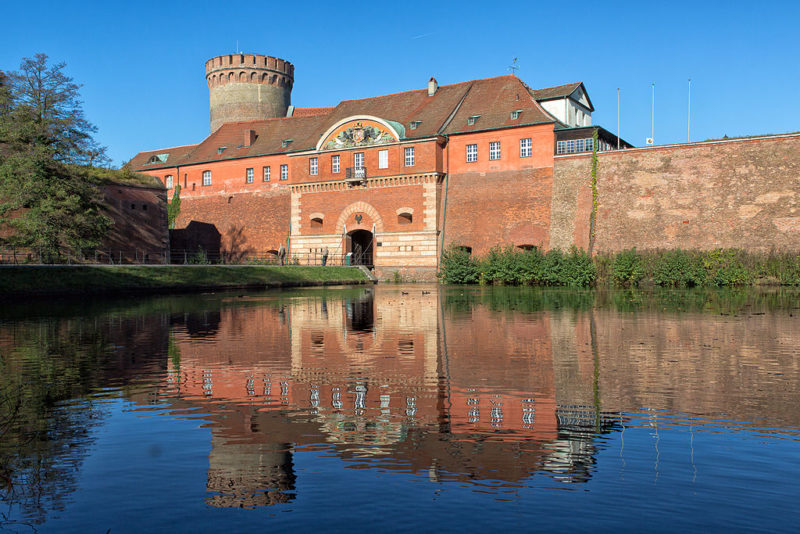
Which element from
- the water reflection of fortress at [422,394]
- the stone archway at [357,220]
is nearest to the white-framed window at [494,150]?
the stone archway at [357,220]

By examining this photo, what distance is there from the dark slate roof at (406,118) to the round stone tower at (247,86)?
3609 mm

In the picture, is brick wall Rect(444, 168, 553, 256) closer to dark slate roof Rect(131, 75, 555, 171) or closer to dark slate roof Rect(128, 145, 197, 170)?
dark slate roof Rect(131, 75, 555, 171)

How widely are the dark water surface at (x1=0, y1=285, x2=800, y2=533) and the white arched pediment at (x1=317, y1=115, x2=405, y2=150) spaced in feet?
107

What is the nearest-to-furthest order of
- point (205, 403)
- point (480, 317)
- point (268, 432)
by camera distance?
point (268, 432) → point (205, 403) → point (480, 317)

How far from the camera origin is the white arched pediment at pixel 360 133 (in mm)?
44250

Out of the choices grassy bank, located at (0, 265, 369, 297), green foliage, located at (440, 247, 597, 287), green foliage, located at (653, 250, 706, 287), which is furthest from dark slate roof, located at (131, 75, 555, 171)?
grassy bank, located at (0, 265, 369, 297)

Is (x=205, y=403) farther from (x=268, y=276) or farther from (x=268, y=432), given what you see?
(x=268, y=276)

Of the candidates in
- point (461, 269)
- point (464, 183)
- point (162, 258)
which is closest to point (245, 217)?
point (162, 258)

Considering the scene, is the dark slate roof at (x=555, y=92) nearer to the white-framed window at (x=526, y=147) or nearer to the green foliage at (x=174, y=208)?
the white-framed window at (x=526, y=147)

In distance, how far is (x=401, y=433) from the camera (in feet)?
19.8

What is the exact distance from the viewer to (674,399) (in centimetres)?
743

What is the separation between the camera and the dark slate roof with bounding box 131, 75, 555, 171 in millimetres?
42344

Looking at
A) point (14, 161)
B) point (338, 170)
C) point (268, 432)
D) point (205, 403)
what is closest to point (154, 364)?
point (205, 403)

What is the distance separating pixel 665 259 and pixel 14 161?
1188 inches
